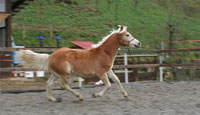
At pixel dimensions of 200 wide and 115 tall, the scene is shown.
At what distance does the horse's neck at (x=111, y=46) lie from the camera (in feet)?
20.7

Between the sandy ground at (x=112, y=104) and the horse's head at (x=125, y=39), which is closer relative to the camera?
the sandy ground at (x=112, y=104)

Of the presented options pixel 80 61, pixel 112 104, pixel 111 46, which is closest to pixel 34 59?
pixel 80 61

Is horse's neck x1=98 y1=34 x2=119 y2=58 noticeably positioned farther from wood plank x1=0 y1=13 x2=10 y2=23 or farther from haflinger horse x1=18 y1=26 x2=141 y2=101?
wood plank x1=0 y1=13 x2=10 y2=23

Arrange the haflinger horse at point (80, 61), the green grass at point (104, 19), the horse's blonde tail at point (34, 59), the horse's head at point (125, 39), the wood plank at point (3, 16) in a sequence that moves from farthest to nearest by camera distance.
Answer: the green grass at point (104, 19)
the wood plank at point (3, 16)
the horse's head at point (125, 39)
the horse's blonde tail at point (34, 59)
the haflinger horse at point (80, 61)

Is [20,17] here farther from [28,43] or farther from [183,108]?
[183,108]

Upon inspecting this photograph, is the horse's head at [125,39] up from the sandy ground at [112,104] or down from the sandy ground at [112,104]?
up

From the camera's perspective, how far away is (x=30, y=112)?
496 centimetres

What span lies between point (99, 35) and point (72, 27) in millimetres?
2443

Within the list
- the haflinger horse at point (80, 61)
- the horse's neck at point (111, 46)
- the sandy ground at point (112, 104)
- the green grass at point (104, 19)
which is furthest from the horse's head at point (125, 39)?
the green grass at point (104, 19)

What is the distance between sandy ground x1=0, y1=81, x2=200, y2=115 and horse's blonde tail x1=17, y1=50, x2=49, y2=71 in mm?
829

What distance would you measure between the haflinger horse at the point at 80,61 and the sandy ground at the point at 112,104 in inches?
13.5

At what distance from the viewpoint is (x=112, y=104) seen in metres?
5.74

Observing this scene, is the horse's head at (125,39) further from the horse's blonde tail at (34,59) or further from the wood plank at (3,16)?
the wood plank at (3,16)

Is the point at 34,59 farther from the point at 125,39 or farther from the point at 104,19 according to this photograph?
the point at 104,19
